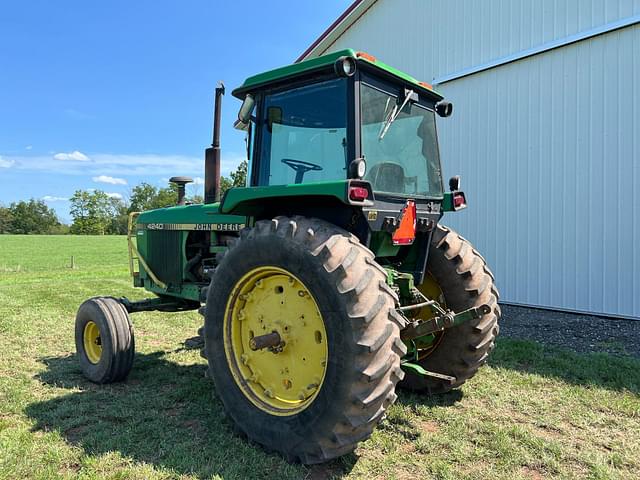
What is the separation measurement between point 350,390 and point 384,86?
2042 mm

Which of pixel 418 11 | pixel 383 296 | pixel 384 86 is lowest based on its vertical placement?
pixel 383 296

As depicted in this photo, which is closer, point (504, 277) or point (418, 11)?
point (504, 277)

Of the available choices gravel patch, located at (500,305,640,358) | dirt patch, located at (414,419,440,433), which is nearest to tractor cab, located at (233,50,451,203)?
dirt patch, located at (414,419,440,433)

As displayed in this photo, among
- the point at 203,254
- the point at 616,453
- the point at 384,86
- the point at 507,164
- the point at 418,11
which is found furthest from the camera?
the point at 418,11

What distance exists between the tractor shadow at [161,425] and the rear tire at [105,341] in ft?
0.42

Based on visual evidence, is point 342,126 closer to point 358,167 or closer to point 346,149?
point 346,149

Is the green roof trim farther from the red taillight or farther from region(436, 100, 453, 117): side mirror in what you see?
the red taillight

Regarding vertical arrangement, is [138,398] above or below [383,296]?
below

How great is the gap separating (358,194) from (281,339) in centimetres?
105

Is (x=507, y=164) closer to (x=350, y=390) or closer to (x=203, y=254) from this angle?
(x=203, y=254)

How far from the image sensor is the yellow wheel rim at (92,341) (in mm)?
4492

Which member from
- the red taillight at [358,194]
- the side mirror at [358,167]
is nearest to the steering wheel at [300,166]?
the side mirror at [358,167]

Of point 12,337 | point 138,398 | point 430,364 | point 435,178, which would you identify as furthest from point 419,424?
point 12,337

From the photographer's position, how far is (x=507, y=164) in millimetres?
8227
